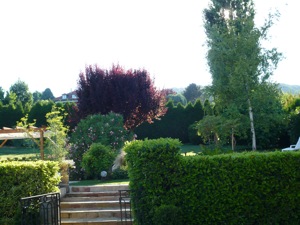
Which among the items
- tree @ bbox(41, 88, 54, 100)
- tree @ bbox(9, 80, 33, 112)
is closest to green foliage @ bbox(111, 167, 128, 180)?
tree @ bbox(9, 80, 33, 112)

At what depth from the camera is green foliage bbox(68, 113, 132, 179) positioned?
54.9 ft

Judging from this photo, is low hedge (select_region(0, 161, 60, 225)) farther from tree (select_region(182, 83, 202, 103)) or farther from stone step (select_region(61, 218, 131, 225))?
tree (select_region(182, 83, 202, 103))

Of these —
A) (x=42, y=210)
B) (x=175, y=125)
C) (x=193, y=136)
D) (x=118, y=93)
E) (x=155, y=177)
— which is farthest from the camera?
(x=175, y=125)

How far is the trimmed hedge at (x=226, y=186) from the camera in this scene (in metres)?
8.55

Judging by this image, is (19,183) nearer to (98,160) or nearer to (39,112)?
(98,160)

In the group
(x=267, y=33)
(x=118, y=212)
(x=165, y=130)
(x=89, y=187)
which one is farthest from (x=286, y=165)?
(x=165, y=130)

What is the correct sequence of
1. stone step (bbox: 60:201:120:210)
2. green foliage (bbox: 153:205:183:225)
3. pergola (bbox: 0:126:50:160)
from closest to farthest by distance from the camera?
green foliage (bbox: 153:205:183:225) < stone step (bbox: 60:201:120:210) < pergola (bbox: 0:126:50:160)

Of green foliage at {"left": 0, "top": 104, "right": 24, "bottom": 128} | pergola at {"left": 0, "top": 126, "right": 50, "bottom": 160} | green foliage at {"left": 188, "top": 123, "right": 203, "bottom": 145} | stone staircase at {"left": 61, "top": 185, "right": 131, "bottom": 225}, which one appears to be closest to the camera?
stone staircase at {"left": 61, "top": 185, "right": 131, "bottom": 225}

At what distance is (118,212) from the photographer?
→ 999 centimetres

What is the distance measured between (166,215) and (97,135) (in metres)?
9.30

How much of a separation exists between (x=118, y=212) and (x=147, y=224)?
4.65ft

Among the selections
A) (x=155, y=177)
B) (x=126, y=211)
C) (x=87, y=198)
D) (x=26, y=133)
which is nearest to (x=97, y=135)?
(x=26, y=133)

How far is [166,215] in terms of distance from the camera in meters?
8.18

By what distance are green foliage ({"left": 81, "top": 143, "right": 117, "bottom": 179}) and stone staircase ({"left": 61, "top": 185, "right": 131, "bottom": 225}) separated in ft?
8.98
